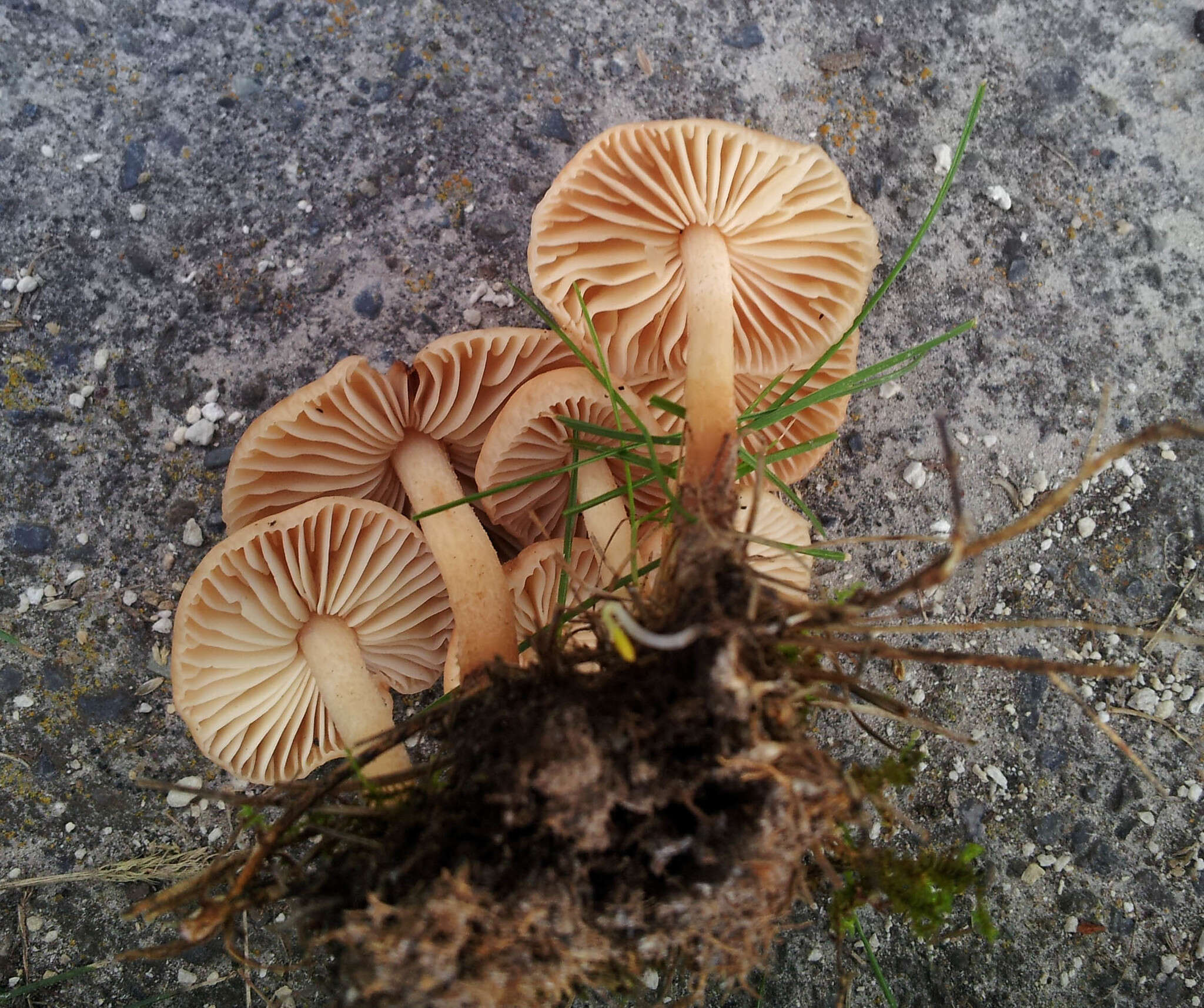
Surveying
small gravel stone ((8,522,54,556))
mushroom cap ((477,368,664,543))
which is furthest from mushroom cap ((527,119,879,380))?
small gravel stone ((8,522,54,556))

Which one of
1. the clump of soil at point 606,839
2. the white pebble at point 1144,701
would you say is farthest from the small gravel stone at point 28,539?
the white pebble at point 1144,701

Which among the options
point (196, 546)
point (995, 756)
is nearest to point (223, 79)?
point (196, 546)

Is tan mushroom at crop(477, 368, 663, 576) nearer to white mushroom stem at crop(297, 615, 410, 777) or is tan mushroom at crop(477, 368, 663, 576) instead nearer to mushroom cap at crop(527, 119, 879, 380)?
mushroom cap at crop(527, 119, 879, 380)

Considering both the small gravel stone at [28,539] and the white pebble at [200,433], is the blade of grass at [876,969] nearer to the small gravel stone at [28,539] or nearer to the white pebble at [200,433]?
the white pebble at [200,433]

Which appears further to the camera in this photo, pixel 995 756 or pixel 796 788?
pixel 995 756

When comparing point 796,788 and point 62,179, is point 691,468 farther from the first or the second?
point 62,179

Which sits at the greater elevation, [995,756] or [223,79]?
[223,79]
